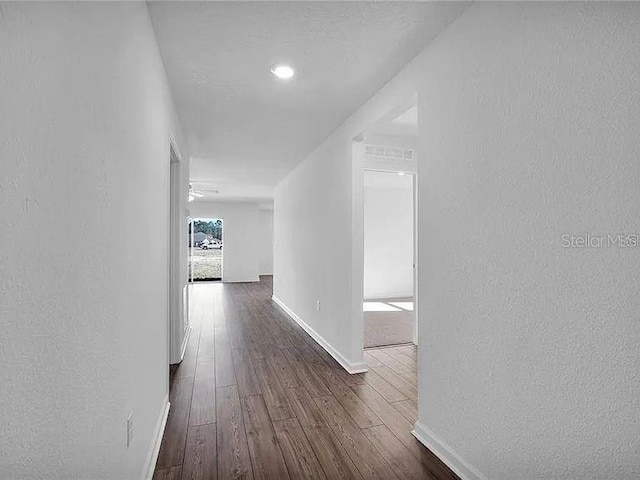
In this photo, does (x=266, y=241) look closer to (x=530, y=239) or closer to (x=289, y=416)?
(x=289, y=416)

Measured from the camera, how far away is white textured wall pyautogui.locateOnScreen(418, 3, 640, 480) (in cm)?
110

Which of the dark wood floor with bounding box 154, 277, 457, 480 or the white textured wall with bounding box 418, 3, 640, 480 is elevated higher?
the white textured wall with bounding box 418, 3, 640, 480

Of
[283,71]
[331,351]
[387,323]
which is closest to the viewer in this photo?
[283,71]

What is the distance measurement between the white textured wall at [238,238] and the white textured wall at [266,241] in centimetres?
134

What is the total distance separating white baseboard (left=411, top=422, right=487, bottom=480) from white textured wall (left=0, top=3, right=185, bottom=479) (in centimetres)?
157

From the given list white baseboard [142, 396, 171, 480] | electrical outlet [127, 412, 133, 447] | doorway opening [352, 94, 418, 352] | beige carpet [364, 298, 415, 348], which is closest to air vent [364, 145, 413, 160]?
doorway opening [352, 94, 418, 352]

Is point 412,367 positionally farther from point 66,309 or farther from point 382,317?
point 66,309

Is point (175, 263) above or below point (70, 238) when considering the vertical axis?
below

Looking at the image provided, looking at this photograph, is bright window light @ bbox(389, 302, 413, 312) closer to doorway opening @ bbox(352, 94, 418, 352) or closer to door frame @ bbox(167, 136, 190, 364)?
A: doorway opening @ bbox(352, 94, 418, 352)

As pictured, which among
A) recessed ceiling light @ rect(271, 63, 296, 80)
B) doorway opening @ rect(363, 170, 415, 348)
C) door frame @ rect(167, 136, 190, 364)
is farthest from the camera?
doorway opening @ rect(363, 170, 415, 348)

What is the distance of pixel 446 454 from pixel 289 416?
3.46ft

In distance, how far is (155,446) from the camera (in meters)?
1.93

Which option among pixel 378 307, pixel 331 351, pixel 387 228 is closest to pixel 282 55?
pixel 331 351

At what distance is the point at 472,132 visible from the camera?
171 centimetres
